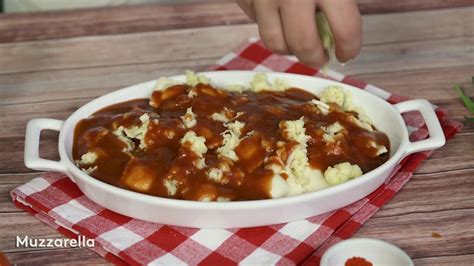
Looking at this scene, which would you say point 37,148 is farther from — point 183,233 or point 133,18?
point 133,18

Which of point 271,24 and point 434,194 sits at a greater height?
point 271,24

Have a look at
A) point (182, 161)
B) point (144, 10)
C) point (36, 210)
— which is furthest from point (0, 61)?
point (182, 161)

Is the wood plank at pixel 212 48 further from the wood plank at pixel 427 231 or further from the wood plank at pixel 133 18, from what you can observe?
the wood plank at pixel 427 231

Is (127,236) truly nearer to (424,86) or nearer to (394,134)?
(394,134)

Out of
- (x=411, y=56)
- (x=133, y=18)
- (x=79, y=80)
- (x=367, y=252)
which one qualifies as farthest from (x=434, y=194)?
(x=133, y=18)

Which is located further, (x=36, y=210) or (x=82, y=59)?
(x=82, y=59)

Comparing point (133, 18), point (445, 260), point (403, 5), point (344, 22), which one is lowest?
point (445, 260)

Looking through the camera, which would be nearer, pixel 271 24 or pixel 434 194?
pixel 271 24
